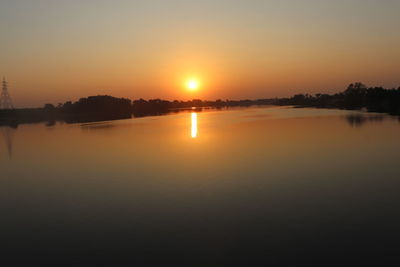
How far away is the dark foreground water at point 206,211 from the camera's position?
7.83 meters

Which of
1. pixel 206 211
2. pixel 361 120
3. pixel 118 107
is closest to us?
pixel 206 211

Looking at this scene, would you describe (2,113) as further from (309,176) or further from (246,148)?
(309,176)

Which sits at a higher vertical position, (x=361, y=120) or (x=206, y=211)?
(x=361, y=120)

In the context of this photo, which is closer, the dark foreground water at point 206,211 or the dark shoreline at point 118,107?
the dark foreground water at point 206,211

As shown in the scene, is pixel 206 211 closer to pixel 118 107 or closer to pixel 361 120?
pixel 361 120

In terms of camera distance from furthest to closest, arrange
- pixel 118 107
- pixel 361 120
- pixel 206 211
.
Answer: pixel 118 107, pixel 361 120, pixel 206 211

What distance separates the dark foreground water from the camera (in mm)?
7828

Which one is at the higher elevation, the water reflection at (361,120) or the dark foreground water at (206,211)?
the water reflection at (361,120)

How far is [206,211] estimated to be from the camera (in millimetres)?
10719

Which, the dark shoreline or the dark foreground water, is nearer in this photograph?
the dark foreground water

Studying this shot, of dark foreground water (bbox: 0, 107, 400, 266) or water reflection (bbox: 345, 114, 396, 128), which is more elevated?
water reflection (bbox: 345, 114, 396, 128)

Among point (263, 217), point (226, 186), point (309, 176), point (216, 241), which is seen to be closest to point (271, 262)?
point (216, 241)

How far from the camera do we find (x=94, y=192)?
537 inches

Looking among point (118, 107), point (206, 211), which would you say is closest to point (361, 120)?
point (206, 211)
